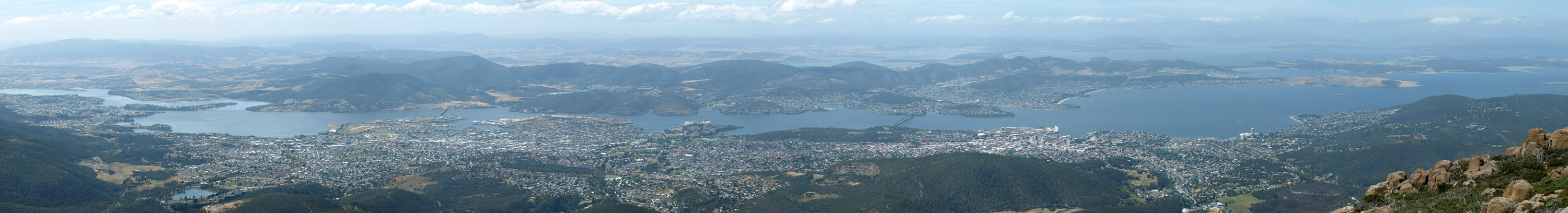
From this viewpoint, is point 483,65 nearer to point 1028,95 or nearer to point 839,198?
point 1028,95

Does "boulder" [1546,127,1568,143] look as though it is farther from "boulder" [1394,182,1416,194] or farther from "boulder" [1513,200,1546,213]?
"boulder" [1513,200,1546,213]

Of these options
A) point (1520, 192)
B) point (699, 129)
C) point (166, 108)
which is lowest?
point (166, 108)

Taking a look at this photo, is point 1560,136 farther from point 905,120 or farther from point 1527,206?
point 905,120

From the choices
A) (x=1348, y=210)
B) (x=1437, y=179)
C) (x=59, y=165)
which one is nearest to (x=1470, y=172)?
(x=1437, y=179)

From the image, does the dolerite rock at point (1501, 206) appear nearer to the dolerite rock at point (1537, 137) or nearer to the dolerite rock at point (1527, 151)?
the dolerite rock at point (1527, 151)

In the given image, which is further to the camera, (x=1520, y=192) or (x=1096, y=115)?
(x=1096, y=115)

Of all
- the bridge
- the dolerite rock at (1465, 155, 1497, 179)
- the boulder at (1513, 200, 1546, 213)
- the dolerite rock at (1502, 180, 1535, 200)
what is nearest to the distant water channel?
the bridge
